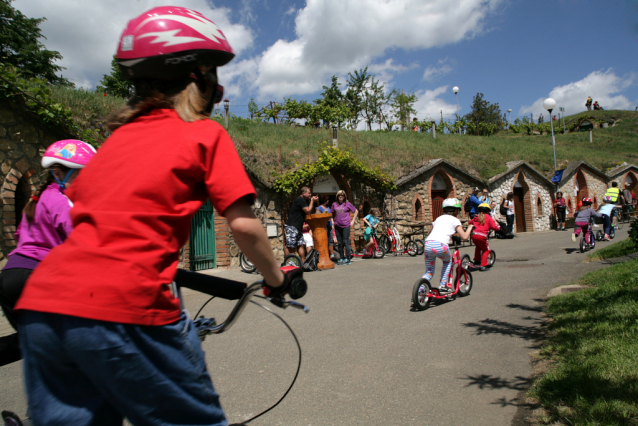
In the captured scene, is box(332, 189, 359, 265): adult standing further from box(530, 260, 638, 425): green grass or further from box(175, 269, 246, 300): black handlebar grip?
box(175, 269, 246, 300): black handlebar grip

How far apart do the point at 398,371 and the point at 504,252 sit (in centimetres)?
1131

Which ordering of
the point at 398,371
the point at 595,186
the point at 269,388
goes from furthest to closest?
1. the point at 595,186
2. the point at 398,371
3. the point at 269,388

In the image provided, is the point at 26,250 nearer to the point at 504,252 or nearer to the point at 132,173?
the point at 132,173

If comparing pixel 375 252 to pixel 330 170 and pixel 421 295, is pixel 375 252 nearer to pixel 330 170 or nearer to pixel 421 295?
pixel 330 170

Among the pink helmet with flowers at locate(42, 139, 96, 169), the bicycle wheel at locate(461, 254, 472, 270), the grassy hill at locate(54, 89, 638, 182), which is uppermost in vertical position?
the grassy hill at locate(54, 89, 638, 182)

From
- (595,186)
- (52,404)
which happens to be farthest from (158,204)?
(595,186)

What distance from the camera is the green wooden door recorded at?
1212 centimetres

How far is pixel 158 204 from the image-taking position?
1301 millimetres

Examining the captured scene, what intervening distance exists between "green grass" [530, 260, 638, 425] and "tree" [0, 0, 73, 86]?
36.1m

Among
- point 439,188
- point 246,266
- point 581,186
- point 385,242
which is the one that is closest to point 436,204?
point 439,188

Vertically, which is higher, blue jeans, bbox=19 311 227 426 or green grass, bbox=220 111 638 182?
green grass, bbox=220 111 638 182

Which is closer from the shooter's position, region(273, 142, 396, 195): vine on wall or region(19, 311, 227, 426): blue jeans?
region(19, 311, 227, 426): blue jeans

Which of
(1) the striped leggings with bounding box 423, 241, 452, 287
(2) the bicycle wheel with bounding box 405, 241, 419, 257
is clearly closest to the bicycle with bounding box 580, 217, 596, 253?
(2) the bicycle wheel with bounding box 405, 241, 419, 257

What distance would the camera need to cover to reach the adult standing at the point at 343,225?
41.8 feet
